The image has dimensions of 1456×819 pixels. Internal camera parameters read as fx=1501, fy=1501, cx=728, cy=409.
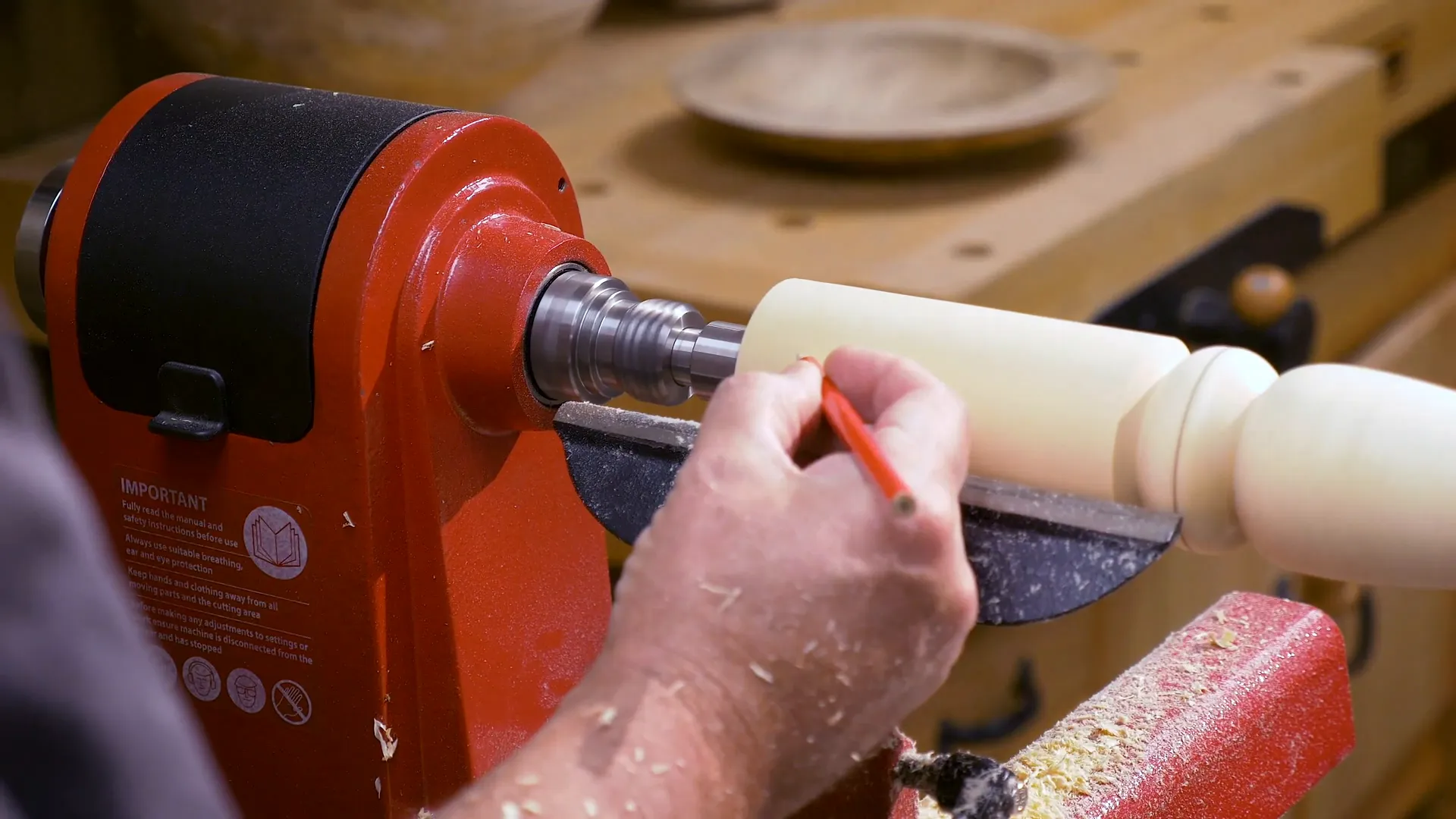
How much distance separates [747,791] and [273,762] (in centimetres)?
27

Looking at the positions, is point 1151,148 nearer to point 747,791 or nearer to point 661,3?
point 661,3

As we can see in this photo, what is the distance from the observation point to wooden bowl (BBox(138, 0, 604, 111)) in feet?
3.24

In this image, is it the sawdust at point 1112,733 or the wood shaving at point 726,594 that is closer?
the wood shaving at point 726,594

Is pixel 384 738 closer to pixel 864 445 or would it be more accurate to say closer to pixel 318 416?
pixel 318 416

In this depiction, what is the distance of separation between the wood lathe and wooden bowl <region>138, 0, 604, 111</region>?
347mm

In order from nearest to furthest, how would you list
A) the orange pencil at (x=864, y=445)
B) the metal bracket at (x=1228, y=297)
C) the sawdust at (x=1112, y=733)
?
the orange pencil at (x=864, y=445)
the sawdust at (x=1112, y=733)
the metal bracket at (x=1228, y=297)

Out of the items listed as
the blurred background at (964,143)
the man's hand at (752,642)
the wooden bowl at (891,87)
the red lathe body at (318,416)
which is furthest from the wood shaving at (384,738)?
the wooden bowl at (891,87)

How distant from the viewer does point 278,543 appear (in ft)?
1.98

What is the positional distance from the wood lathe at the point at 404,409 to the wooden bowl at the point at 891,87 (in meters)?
0.38

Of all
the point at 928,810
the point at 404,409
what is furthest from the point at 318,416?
the point at 928,810

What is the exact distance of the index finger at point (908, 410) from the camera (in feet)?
1.55

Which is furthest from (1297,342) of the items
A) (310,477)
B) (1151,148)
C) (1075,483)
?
(310,477)

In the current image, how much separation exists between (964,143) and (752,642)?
0.62 meters

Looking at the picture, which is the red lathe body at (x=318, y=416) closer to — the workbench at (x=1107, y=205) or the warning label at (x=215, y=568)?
the warning label at (x=215, y=568)
